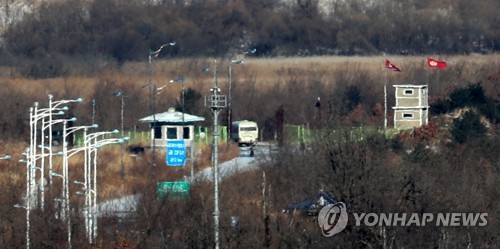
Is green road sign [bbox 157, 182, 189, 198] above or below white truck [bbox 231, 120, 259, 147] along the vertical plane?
below

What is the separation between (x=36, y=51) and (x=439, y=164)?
1020 inches

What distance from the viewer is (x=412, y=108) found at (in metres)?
46.1

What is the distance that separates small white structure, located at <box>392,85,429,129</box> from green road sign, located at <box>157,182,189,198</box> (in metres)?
15.5

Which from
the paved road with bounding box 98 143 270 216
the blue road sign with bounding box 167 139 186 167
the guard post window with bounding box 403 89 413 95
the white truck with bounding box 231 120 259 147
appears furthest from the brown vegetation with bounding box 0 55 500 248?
the white truck with bounding box 231 120 259 147

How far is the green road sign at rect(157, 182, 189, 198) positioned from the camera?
3052cm

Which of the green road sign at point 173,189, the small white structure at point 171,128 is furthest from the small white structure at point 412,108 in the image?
the green road sign at point 173,189

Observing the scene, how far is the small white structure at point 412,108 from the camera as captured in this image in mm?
45875

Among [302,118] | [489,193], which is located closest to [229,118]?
[302,118]

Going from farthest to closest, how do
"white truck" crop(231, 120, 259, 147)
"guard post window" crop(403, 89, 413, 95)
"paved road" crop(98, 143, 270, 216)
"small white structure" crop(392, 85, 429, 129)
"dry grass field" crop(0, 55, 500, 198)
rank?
1. "dry grass field" crop(0, 55, 500, 198)
2. "white truck" crop(231, 120, 259, 147)
3. "guard post window" crop(403, 89, 413, 95)
4. "small white structure" crop(392, 85, 429, 129)
5. "paved road" crop(98, 143, 270, 216)

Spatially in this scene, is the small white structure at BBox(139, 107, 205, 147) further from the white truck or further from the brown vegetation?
the white truck

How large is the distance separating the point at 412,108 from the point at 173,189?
16.7 m

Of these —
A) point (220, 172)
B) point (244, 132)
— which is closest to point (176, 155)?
point (220, 172)

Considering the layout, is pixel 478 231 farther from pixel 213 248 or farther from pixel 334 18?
pixel 334 18

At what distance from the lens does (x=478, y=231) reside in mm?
25672
